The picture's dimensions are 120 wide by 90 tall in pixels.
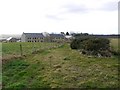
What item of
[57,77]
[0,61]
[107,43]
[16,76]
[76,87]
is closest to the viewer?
[76,87]

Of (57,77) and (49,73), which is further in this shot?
(49,73)

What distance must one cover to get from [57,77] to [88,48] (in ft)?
29.7

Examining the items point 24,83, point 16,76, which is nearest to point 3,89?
point 24,83

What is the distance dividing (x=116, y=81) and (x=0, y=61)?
27.6 feet

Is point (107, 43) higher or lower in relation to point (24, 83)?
higher

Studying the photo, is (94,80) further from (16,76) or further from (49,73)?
(16,76)

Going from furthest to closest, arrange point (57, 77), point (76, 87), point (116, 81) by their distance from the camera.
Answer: point (57, 77)
point (116, 81)
point (76, 87)

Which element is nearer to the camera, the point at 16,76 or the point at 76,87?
the point at 76,87

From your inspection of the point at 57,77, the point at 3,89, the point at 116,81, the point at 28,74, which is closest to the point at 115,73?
the point at 116,81

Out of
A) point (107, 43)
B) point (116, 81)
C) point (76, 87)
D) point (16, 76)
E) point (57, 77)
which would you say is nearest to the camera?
point (76, 87)

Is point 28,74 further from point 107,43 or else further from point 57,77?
point 107,43

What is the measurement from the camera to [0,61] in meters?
14.9

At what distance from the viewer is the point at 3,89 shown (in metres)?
9.21

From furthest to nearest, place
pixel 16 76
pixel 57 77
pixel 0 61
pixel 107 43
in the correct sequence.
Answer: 1. pixel 107 43
2. pixel 0 61
3. pixel 16 76
4. pixel 57 77
